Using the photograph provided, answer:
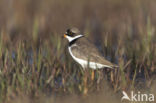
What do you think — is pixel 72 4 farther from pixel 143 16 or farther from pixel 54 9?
pixel 143 16

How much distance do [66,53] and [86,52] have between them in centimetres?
71

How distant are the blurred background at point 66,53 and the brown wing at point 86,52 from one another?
27cm

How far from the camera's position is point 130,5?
12.1 m

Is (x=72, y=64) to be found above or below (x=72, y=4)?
below

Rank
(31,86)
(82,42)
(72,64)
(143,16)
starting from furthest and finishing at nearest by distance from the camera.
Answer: (143,16)
(72,64)
(82,42)
(31,86)

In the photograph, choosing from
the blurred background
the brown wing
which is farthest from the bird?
the blurred background

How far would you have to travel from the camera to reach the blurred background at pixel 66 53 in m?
5.66

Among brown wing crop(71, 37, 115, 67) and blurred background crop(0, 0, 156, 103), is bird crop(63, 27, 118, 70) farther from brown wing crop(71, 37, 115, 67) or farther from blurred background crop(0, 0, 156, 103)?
blurred background crop(0, 0, 156, 103)

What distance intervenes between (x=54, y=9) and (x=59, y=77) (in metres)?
5.39

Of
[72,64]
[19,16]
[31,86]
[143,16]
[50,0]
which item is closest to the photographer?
[31,86]

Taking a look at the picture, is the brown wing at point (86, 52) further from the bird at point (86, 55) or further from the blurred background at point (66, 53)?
the blurred background at point (66, 53)

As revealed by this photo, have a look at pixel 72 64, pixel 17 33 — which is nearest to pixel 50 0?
pixel 17 33

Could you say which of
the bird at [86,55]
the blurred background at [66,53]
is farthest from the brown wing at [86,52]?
the blurred background at [66,53]

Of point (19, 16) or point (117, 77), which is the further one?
point (19, 16)
